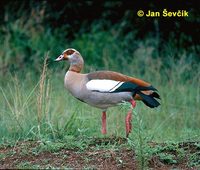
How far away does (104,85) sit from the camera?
25.0 feet

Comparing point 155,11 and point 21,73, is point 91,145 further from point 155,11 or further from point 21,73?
point 155,11

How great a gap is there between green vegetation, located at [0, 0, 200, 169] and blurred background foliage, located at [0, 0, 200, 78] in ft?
0.08

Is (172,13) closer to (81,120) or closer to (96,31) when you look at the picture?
(96,31)

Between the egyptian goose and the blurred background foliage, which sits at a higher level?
the blurred background foliage

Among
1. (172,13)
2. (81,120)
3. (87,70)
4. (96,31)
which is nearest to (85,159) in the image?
(81,120)

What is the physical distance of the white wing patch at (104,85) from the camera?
299 inches

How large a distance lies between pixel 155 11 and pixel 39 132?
7786mm

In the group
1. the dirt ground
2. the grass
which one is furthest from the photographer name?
the dirt ground

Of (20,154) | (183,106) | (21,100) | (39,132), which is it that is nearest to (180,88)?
(183,106)

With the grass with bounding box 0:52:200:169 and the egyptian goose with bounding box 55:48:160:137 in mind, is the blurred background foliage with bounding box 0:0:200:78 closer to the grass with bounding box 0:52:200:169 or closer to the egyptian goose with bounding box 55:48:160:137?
the grass with bounding box 0:52:200:169

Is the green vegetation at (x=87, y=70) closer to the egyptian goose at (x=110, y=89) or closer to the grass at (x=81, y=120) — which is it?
the grass at (x=81, y=120)

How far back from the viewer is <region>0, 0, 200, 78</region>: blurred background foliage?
1434 centimetres

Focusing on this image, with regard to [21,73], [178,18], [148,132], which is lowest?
[148,132]

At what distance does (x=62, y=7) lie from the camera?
51.0ft
